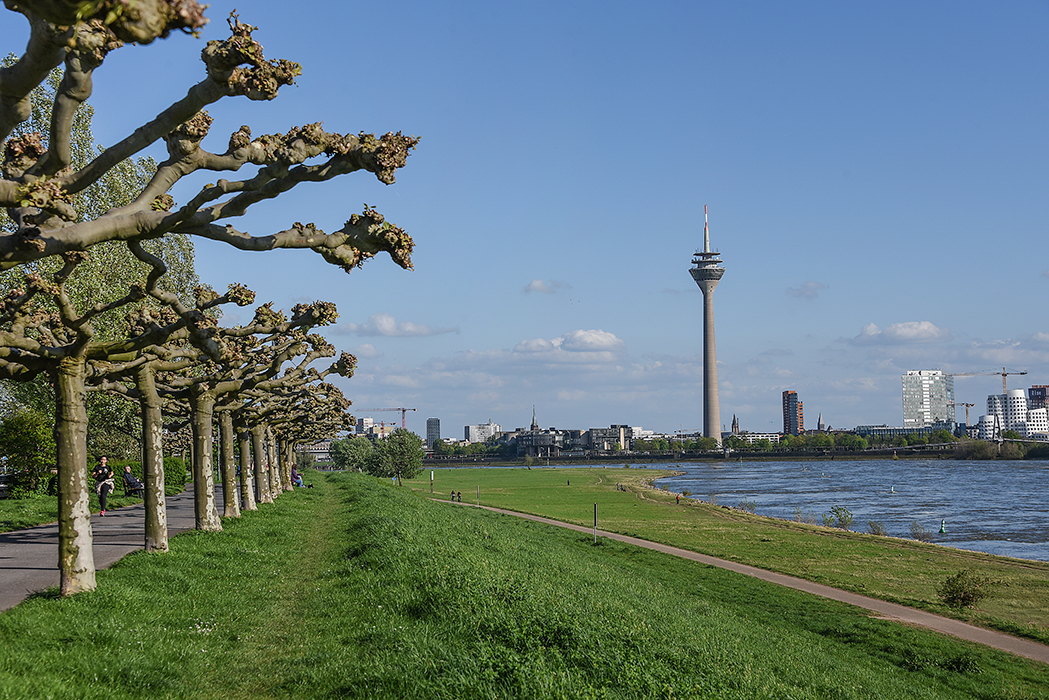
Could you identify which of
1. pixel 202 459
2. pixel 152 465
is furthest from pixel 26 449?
pixel 152 465

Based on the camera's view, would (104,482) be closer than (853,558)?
Yes

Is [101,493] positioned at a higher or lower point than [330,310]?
lower

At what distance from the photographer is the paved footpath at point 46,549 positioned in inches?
626

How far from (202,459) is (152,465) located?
489 centimetres

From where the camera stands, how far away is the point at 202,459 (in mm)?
24734

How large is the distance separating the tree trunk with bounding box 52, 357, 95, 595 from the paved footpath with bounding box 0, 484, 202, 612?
1066 millimetres

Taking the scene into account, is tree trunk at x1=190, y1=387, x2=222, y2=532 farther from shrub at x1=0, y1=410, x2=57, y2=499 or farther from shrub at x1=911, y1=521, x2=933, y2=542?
shrub at x1=911, y1=521, x2=933, y2=542

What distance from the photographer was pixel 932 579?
38.4 m

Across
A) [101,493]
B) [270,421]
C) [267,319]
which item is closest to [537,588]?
[267,319]

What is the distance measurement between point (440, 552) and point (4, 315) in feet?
34.2

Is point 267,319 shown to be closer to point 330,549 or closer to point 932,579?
point 330,549

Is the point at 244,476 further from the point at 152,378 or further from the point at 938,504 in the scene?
the point at 938,504

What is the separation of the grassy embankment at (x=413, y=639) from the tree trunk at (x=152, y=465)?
86cm

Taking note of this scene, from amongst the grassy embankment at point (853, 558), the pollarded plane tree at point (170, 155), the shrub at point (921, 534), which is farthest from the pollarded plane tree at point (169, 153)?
the shrub at point (921, 534)
